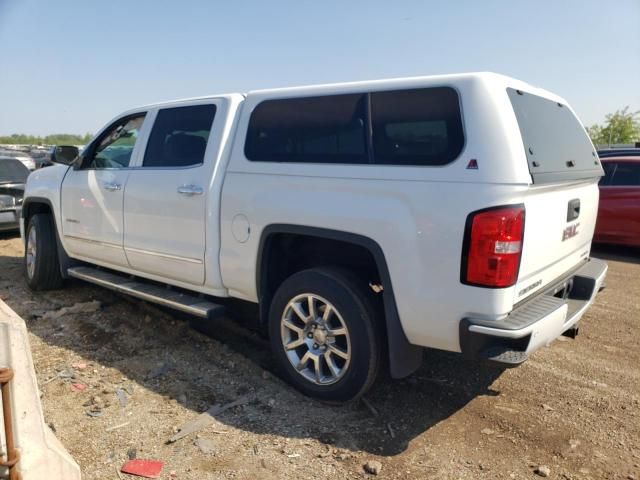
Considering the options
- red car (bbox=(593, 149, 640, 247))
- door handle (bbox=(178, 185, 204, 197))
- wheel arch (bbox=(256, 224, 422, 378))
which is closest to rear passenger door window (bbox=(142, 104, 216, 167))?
door handle (bbox=(178, 185, 204, 197))

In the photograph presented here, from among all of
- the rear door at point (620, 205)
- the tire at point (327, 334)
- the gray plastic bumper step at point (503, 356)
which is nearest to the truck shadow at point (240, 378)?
the tire at point (327, 334)

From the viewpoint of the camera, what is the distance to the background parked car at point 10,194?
8.58 meters

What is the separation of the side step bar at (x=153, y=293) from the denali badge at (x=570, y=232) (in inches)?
95.9

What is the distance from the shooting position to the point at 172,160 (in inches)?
167

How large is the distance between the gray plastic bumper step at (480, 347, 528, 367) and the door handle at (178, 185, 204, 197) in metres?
2.26

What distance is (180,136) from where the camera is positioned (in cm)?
426

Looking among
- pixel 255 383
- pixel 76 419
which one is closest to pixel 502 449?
pixel 255 383

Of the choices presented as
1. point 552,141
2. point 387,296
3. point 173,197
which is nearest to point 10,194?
point 173,197

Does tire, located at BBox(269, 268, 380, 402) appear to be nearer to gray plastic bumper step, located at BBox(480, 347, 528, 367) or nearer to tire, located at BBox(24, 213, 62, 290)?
gray plastic bumper step, located at BBox(480, 347, 528, 367)

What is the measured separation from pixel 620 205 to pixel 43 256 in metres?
8.05

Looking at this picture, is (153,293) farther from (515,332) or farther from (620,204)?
(620,204)

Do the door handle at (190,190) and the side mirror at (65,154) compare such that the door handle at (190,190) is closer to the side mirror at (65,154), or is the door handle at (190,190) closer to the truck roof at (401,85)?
the truck roof at (401,85)

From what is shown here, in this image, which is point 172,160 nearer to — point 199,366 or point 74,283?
point 199,366

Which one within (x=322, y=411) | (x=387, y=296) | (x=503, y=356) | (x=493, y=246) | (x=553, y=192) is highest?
(x=553, y=192)
